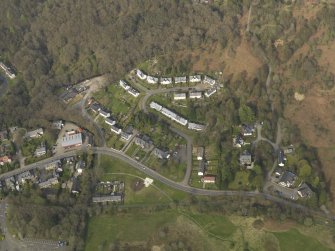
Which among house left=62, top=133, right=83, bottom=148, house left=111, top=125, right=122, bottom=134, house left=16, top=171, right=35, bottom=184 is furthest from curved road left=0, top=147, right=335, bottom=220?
house left=111, top=125, right=122, bottom=134

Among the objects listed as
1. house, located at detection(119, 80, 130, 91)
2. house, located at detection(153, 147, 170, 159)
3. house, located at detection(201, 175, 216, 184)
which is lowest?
house, located at detection(201, 175, 216, 184)

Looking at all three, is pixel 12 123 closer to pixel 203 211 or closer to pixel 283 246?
pixel 203 211

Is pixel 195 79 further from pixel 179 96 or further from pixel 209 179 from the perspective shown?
pixel 209 179

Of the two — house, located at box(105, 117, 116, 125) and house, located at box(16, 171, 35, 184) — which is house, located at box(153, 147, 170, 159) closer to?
house, located at box(105, 117, 116, 125)

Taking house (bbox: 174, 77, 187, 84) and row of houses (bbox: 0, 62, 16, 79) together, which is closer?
house (bbox: 174, 77, 187, 84)

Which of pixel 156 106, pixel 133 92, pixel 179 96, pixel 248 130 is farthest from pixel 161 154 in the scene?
pixel 133 92

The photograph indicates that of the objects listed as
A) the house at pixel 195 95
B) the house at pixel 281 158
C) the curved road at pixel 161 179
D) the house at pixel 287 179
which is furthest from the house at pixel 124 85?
the house at pixel 287 179
